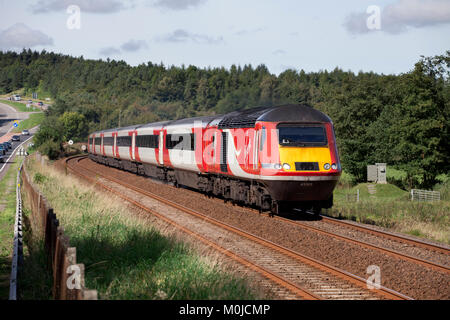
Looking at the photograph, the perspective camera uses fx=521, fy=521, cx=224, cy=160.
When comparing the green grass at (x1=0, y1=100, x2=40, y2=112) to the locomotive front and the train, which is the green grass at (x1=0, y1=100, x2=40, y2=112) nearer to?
the train

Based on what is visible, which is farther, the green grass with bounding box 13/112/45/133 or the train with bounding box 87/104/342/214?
the green grass with bounding box 13/112/45/133

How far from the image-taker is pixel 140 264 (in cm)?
933

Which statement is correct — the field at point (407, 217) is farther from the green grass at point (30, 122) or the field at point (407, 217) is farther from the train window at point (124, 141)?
the green grass at point (30, 122)

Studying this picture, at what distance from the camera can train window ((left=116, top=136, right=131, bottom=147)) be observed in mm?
37812

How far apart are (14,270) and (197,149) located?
13450mm

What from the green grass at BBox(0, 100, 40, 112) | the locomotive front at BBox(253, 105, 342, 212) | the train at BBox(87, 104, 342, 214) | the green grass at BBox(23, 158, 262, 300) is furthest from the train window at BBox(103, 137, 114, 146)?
the green grass at BBox(0, 100, 40, 112)

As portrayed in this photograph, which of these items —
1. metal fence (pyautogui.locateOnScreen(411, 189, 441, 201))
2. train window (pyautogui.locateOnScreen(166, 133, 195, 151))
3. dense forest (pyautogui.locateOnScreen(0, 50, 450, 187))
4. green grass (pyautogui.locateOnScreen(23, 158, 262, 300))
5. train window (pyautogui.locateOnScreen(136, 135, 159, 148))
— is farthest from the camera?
dense forest (pyautogui.locateOnScreen(0, 50, 450, 187))

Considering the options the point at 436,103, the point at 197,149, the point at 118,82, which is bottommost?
the point at 197,149

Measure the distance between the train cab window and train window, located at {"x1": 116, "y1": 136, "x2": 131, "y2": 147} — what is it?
23.5m

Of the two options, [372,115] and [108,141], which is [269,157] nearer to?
[108,141]

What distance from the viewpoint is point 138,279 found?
842 centimetres
